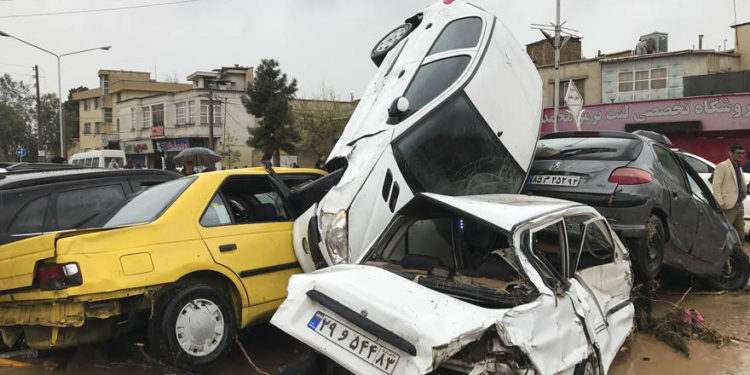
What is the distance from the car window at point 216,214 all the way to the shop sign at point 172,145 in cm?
4276

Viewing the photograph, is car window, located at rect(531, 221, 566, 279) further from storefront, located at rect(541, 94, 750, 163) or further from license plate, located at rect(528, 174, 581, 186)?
storefront, located at rect(541, 94, 750, 163)

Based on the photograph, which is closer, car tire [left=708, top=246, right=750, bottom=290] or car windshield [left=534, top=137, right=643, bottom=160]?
car windshield [left=534, top=137, right=643, bottom=160]

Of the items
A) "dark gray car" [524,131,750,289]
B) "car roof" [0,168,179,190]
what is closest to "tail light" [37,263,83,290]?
"car roof" [0,168,179,190]

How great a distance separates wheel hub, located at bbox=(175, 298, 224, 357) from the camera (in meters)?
4.01

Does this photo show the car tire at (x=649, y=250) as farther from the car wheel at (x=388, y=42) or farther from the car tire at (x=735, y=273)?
the car wheel at (x=388, y=42)

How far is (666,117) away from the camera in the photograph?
2408 centimetres

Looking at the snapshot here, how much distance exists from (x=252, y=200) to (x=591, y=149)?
3.59m

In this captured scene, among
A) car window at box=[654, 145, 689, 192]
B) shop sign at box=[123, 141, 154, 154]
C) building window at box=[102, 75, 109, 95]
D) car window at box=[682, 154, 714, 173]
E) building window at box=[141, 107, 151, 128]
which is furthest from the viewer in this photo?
building window at box=[102, 75, 109, 95]

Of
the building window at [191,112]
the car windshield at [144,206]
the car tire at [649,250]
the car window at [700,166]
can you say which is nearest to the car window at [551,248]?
the car tire at [649,250]

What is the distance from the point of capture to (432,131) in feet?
16.9

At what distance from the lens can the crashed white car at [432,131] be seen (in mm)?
4723

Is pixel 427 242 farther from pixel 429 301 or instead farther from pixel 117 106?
pixel 117 106

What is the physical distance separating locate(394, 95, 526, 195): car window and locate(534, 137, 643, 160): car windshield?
2.83 feet

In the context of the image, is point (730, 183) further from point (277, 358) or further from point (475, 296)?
point (277, 358)
